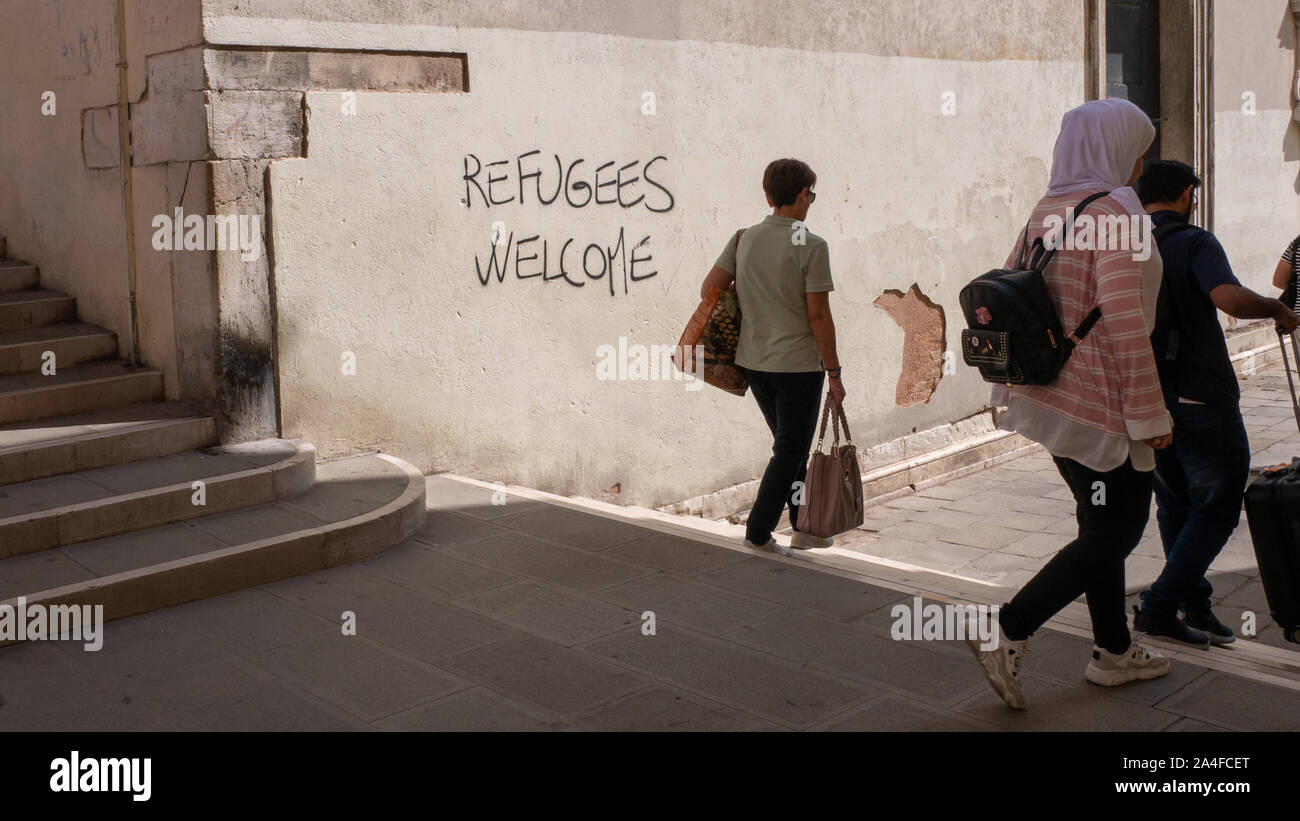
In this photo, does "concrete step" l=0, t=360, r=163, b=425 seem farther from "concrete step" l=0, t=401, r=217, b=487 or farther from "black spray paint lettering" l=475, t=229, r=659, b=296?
"black spray paint lettering" l=475, t=229, r=659, b=296

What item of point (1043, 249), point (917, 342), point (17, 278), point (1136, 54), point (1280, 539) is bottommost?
point (1280, 539)

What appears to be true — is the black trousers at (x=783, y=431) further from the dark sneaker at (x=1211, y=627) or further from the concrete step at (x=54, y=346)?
the concrete step at (x=54, y=346)

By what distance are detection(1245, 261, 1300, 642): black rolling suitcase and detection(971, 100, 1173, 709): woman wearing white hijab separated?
1.59ft

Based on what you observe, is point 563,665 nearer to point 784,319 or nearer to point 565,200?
point 784,319

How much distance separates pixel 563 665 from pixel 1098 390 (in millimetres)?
1850

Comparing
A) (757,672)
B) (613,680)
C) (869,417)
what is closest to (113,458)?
(613,680)

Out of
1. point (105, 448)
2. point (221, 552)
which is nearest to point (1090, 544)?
point (221, 552)

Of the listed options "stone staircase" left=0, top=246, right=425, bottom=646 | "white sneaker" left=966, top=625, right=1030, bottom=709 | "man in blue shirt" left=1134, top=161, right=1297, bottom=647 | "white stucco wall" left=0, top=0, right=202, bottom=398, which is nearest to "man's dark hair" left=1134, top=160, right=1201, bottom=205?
"man in blue shirt" left=1134, top=161, right=1297, bottom=647

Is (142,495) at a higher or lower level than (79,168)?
lower

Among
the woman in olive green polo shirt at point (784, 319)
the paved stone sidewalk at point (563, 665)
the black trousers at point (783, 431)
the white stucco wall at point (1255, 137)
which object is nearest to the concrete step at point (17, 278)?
the paved stone sidewalk at point (563, 665)

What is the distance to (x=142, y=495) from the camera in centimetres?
498

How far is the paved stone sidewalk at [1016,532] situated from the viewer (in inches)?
243

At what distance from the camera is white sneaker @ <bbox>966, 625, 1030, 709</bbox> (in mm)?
3445

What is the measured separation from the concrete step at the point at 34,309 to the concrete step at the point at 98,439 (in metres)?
1.16
